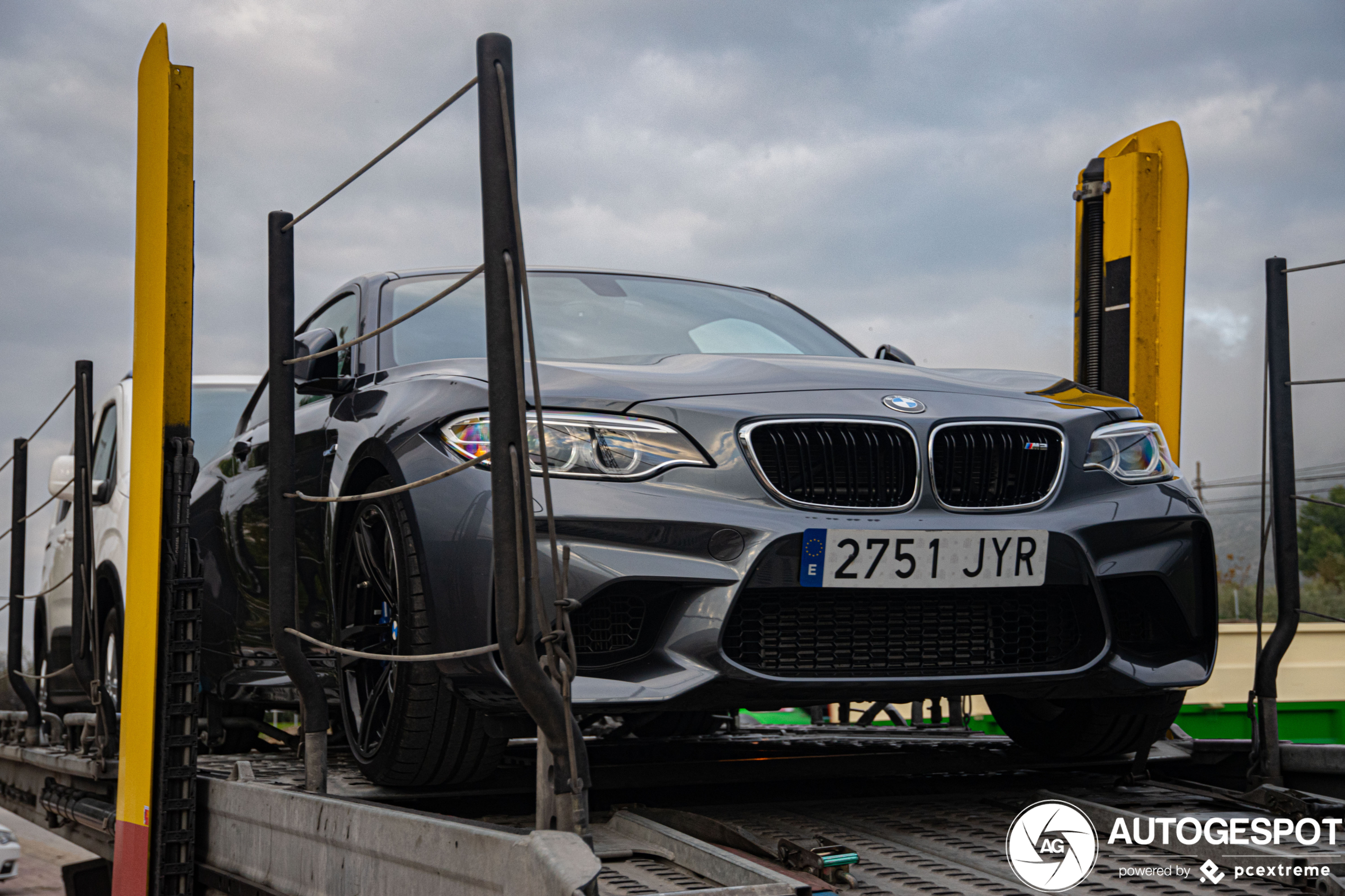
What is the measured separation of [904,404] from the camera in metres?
2.98

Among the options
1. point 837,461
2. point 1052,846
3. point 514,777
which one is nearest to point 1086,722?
point 1052,846

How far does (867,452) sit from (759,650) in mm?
497

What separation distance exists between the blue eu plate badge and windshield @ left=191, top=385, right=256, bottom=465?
419 cm

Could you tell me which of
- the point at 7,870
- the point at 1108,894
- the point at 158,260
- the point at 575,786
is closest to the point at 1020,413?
the point at 1108,894

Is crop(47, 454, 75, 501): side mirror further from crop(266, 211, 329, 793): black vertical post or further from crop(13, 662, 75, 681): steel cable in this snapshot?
crop(266, 211, 329, 793): black vertical post

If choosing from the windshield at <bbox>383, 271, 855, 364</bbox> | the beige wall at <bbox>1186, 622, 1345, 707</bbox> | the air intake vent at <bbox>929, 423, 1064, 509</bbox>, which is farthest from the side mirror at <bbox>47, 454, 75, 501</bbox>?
the beige wall at <bbox>1186, 622, 1345, 707</bbox>

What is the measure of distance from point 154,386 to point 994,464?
2.03 meters

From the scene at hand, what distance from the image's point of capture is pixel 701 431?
2807 mm

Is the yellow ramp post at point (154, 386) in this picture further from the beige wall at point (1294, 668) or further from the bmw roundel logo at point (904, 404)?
the beige wall at point (1294, 668)

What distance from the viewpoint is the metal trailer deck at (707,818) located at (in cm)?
209

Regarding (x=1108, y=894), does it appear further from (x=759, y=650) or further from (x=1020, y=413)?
(x=1020, y=413)

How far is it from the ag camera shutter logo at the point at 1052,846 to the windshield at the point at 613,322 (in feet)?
4.55

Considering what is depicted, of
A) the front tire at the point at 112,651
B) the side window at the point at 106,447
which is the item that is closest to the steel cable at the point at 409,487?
the front tire at the point at 112,651

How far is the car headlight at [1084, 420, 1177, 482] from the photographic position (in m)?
3.14
